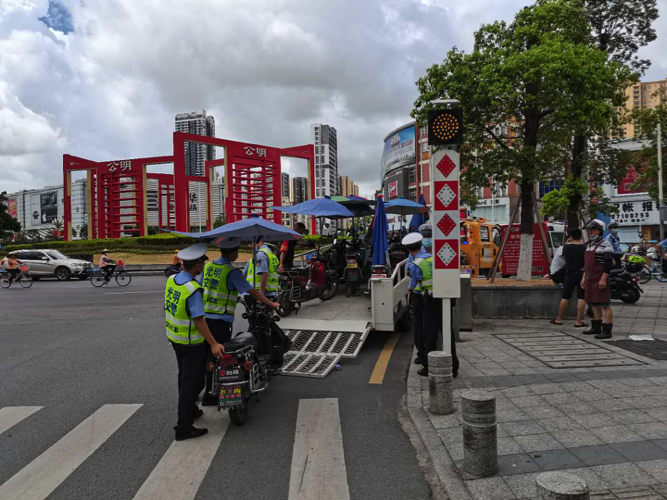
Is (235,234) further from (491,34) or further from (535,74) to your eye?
(491,34)

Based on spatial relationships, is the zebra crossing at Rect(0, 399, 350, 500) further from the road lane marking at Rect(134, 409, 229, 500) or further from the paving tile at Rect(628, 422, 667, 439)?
the paving tile at Rect(628, 422, 667, 439)

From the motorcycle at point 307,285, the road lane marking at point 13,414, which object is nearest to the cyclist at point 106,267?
the motorcycle at point 307,285

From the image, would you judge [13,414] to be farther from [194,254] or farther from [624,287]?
[624,287]

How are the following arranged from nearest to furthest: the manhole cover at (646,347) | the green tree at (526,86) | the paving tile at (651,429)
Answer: the paving tile at (651,429), the manhole cover at (646,347), the green tree at (526,86)

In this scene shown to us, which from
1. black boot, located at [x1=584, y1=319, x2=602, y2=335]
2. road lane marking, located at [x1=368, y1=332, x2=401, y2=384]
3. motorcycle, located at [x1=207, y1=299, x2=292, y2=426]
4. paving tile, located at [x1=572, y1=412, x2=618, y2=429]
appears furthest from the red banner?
motorcycle, located at [x1=207, y1=299, x2=292, y2=426]

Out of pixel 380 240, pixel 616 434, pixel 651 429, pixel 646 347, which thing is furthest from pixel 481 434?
pixel 380 240

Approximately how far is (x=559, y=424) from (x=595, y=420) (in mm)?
335

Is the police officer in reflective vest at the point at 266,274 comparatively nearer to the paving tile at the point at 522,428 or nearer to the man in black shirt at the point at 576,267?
the paving tile at the point at 522,428

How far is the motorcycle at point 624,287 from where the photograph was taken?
1166 cm

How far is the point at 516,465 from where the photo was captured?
343 centimetres

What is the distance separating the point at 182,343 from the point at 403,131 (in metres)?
67.2

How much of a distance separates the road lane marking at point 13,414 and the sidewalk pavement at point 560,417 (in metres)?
3.82

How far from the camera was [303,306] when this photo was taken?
8836mm

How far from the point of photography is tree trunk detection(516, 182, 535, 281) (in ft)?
40.0
